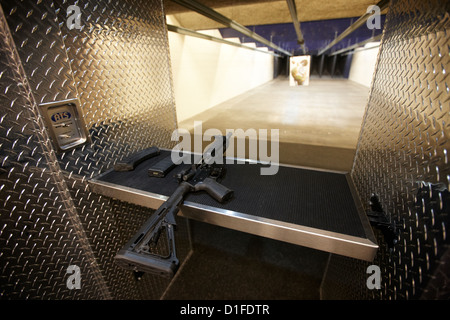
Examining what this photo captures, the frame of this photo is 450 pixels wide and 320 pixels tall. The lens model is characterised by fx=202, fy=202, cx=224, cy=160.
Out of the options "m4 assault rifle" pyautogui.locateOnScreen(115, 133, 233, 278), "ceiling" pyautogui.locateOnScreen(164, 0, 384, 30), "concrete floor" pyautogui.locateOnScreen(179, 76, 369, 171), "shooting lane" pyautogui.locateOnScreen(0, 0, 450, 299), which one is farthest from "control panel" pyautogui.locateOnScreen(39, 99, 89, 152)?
"concrete floor" pyautogui.locateOnScreen(179, 76, 369, 171)

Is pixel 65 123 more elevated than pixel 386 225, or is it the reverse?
pixel 65 123

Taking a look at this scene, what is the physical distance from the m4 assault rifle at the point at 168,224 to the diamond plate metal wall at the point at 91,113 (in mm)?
481

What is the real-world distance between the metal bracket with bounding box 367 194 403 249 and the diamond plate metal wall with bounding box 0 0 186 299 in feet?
4.16

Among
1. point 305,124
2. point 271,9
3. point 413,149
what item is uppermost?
point 271,9

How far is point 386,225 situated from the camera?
2.44ft

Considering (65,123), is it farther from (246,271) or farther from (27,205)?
(246,271)

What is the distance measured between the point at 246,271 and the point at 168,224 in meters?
1.18

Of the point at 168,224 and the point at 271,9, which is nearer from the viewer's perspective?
the point at 168,224

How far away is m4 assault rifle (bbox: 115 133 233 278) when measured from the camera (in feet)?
1.98

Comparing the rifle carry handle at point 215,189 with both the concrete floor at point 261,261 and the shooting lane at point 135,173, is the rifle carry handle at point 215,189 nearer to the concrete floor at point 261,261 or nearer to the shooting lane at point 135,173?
the shooting lane at point 135,173

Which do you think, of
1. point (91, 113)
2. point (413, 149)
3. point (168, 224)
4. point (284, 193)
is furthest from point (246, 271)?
point (91, 113)

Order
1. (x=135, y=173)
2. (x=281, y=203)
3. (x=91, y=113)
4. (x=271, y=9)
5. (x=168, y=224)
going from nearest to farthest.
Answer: (x=168, y=224)
(x=281, y=203)
(x=91, y=113)
(x=135, y=173)
(x=271, y=9)

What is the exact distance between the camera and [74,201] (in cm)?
95
